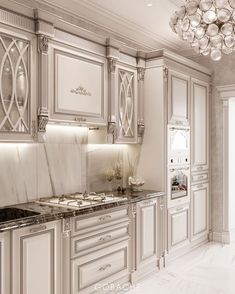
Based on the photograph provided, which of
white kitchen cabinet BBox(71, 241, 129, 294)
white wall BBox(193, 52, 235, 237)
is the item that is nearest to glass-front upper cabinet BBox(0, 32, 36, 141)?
white kitchen cabinet BBox(71, 241, 129, 294)

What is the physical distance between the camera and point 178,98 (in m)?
4.30

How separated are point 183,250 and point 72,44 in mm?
2914

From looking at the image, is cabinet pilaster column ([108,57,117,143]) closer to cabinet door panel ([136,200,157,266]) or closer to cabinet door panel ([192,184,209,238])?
cabinet door panel ([136,200,157,266])

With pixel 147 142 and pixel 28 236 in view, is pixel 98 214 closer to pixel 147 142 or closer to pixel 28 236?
pixel 28 236

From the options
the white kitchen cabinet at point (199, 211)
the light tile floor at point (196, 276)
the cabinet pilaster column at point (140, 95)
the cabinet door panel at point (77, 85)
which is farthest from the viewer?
the white kitchen cabinet at point (199, 211)

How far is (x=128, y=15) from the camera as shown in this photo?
3943 millimetres

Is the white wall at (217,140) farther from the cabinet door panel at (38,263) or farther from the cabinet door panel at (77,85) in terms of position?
the cabinet door panel at (38,263)

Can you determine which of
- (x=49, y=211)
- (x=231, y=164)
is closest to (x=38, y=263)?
(x=49, y=211)

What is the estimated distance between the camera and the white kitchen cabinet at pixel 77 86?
305 centimetres

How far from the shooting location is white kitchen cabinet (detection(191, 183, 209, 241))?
4.69 m

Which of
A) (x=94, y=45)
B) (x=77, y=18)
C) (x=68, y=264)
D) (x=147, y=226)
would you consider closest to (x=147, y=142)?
(x=147, y=226)

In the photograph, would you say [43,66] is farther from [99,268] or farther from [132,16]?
[99,268]

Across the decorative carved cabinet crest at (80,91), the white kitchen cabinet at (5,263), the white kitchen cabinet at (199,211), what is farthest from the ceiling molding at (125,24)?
the white kitchen cabinet at (5,263)

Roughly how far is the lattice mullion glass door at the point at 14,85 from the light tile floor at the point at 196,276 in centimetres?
196
